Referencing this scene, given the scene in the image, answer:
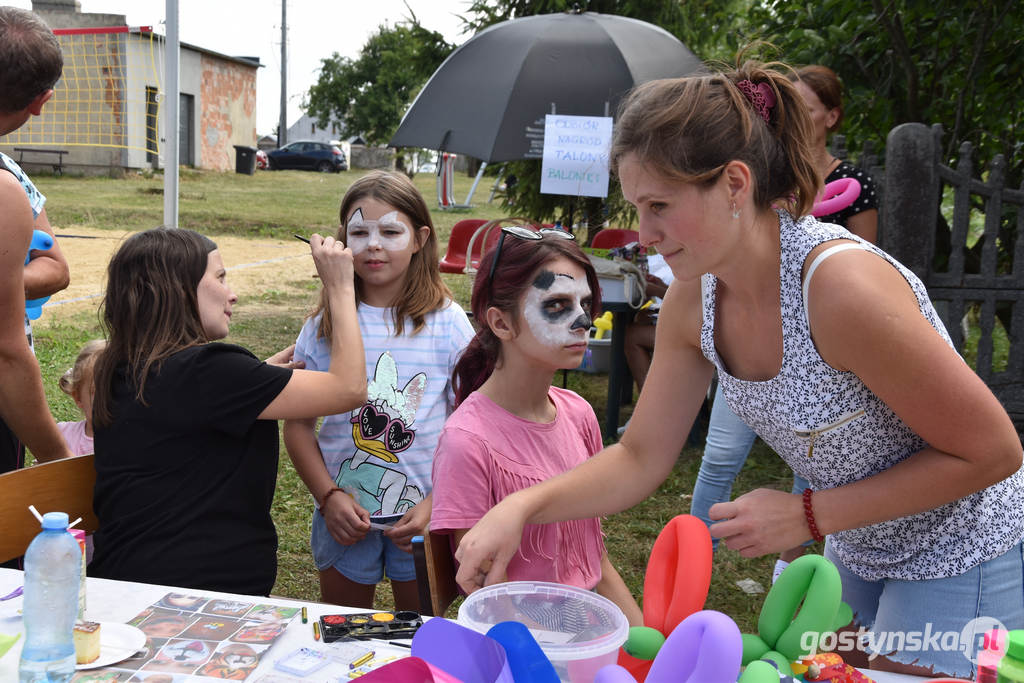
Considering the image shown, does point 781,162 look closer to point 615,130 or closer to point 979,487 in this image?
point 615,130

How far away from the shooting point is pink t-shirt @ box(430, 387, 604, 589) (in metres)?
1.82

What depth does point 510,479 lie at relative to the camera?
1.86 meters

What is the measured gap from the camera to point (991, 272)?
4.03 m

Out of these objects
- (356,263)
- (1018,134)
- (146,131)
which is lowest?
(356,263)

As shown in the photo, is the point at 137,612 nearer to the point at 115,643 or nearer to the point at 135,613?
the point at 135,613

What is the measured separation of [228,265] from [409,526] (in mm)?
9143

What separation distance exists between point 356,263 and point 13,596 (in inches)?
52.3

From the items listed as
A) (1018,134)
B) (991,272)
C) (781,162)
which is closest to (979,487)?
(781,162)

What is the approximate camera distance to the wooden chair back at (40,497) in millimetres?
1825

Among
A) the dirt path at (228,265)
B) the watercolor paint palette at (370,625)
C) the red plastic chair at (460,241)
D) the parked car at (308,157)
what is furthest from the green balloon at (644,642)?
the parked car at (308,157)

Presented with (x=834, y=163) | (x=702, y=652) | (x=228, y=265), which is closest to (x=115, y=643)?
(x=702, y=652)

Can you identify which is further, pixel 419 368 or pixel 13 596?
pixel 419 368

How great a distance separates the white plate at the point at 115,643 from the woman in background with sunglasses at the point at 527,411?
2.00 ft

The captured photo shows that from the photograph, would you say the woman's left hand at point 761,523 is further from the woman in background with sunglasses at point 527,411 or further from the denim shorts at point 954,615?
the woman in background with sunglasses at point 527,411
